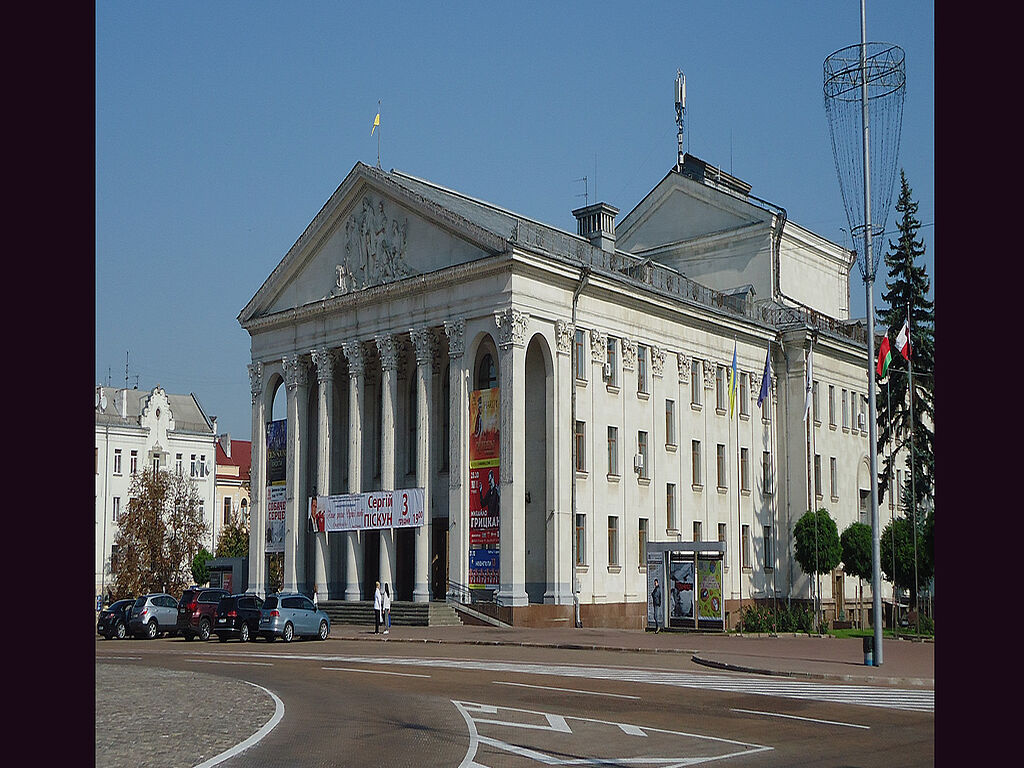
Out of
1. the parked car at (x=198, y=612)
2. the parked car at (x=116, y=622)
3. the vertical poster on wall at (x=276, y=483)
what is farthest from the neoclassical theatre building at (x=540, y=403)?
the parked car at (x=116, y=622)

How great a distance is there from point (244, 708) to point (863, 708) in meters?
10.2

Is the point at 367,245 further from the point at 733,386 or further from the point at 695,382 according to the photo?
the point at 733,386

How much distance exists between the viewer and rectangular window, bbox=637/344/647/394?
54156 mm

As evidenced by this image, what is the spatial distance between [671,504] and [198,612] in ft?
75.5

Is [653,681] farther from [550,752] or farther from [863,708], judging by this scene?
[550,752]

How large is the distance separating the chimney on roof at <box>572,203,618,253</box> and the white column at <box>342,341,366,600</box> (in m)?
15.2

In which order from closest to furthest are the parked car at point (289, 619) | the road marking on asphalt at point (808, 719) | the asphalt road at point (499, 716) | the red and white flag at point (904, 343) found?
the asphalt road at point (499, 716) → the road marking on asphalt at point (808, 719) → the red and white flag at point (904, 343) → the parked car at point (289, 619)

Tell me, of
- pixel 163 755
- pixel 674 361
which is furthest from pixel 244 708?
pixel 674 361

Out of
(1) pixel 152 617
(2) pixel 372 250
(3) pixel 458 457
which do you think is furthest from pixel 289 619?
(2) pixel 372 250

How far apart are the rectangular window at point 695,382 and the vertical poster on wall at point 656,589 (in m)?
16.1

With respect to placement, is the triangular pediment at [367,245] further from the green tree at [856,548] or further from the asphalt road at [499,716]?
the green tree at [856,548]

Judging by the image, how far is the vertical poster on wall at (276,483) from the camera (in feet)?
194

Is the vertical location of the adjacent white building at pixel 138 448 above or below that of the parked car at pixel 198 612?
above

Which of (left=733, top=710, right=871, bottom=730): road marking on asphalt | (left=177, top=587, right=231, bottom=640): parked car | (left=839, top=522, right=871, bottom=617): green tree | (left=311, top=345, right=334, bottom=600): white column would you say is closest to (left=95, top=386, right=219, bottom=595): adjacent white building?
(left=311, top=345, right=334, bottom=600): white column
